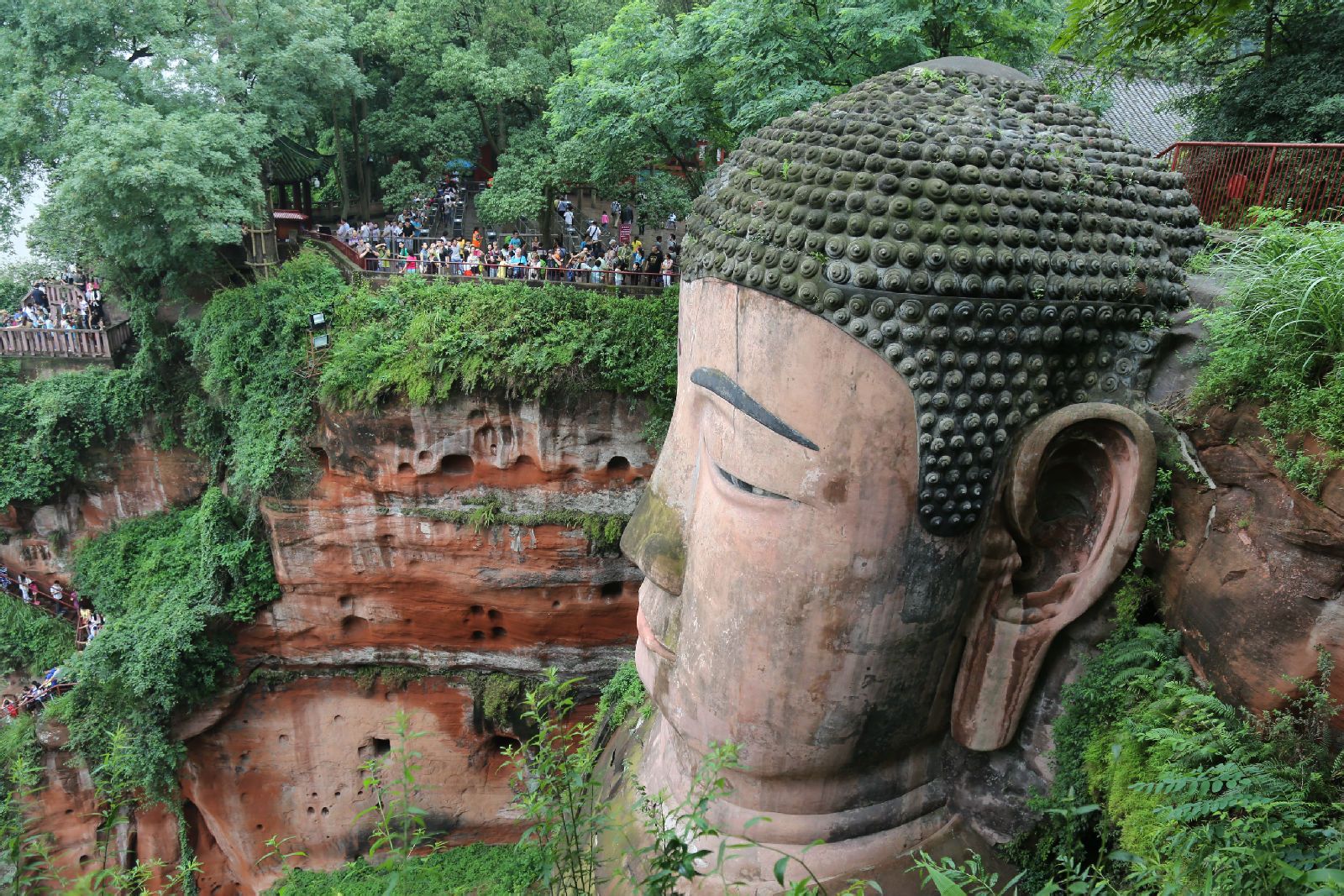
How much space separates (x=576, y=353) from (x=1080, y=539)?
8.25 m

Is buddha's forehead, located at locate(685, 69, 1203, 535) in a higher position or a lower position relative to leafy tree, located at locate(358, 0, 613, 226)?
lower

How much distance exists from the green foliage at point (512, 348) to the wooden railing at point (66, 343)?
20.6ft

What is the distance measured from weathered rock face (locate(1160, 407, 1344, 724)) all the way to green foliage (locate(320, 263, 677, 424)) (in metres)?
7.86

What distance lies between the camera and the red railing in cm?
614

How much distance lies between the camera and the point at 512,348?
478 inches

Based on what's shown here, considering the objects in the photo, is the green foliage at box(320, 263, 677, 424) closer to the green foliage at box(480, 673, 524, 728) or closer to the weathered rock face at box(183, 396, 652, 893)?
the weathered rock face at box(183, 396, 652, 893)

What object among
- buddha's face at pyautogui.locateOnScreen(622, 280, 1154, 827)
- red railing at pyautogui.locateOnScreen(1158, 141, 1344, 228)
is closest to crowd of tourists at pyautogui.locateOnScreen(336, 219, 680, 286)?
red railing at pyautogui.locateOnScreen(1158, 141, 1344, 228)

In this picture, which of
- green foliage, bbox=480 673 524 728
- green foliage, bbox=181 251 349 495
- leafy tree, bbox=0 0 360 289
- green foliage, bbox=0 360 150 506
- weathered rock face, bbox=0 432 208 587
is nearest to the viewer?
leafy tree, bbox=0 0 360 289

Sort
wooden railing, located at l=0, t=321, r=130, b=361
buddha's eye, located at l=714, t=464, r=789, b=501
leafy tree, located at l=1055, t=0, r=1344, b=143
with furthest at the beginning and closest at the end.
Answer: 1. wooden railing, located at l=0, t=321, r=130, b=361
2. leafy tree, located at l=1055, t=0, r=1344, b=143
3. buddha's eye, located at l=714, t=464, r=789, b=501

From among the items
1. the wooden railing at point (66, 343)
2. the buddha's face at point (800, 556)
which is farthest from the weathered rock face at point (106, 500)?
the buddha's face at point (800, 556)

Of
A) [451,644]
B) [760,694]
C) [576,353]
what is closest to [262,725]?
[451,644]

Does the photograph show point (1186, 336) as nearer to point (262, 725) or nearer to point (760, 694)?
point (760, 694)

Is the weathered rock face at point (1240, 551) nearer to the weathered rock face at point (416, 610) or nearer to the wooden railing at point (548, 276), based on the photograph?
the weathered rock face at point (416, 610)

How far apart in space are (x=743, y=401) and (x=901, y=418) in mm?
828
